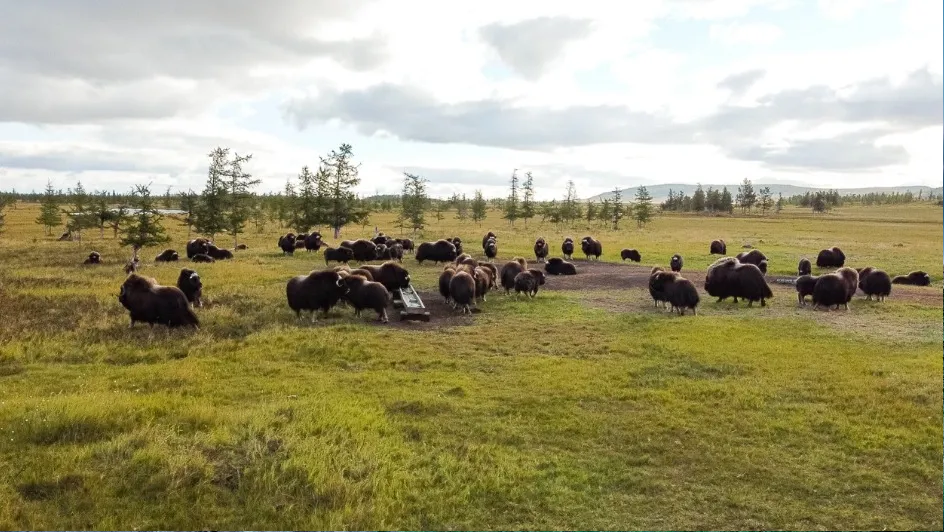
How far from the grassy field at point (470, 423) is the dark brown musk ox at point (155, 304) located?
43 centimetres

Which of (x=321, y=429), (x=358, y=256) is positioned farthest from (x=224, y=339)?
(x=358, y=256)

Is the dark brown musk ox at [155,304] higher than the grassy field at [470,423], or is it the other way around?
Result: the dark brown musk ox at [155,304]

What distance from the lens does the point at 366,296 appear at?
1752 cm

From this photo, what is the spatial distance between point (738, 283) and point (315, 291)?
13.6 m

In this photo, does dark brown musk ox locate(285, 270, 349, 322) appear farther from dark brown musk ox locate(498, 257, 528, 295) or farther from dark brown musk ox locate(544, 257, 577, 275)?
dark brown musk ox locate(544, 257, 577, 275)

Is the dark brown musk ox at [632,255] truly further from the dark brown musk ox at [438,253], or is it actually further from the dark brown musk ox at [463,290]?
the dark brown musk ox at [463,290]

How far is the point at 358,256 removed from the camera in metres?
33.9

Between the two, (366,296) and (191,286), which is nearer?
(366,296)

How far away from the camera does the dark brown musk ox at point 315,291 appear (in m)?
17.4

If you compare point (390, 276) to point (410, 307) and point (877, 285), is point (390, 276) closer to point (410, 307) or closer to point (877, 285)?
point (410, 307)

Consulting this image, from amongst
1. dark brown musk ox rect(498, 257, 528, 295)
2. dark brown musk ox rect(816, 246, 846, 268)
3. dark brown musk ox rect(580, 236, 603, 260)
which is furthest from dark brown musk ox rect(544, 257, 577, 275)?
dark brown musk ox rect(816, 246, 846, 268)

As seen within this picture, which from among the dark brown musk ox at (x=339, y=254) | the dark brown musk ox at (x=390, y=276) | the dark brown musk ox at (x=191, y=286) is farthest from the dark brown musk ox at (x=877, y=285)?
the dark brown musk ox at (x=339, y=254)

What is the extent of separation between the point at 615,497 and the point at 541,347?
7.14 meters

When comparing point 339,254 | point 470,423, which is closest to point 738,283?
point 470,423
